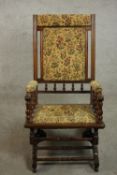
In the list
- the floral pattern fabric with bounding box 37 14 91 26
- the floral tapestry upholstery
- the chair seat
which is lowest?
the chair seat

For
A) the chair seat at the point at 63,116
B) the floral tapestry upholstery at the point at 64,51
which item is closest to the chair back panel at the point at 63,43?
the floral tapestry upholstery at the point at 64,51

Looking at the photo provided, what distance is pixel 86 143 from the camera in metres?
2.96

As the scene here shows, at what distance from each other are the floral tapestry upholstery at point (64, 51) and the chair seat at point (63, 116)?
1.08 feet

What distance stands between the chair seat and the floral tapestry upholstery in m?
0.33

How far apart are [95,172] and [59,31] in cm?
111

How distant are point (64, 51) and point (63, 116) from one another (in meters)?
0.58

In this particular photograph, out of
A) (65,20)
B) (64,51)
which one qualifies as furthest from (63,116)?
(65,20)

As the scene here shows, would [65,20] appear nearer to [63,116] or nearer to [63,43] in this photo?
[63,43]

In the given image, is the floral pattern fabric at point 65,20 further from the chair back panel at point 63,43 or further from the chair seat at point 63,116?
the chair seat at point 63,116

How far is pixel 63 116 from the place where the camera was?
2316 mm

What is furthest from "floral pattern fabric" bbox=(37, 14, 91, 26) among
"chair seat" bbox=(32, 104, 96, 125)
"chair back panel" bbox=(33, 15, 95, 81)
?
"chair seat" bbox=(32, 104, 96, 125)

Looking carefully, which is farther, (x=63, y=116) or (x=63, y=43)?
(x=63, y=43)

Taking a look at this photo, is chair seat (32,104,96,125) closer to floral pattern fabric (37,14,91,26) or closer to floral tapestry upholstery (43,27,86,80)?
floral tapestry upholstery (43,27,86,80)

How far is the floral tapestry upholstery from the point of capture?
2.61 m
